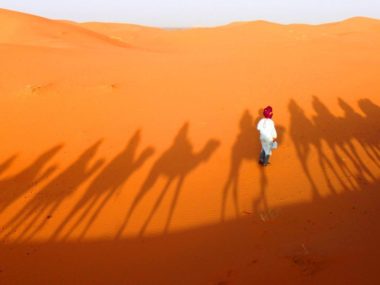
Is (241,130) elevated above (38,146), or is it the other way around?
(241,130)

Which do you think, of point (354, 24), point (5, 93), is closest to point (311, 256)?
point (5, 93)

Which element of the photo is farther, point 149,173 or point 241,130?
point 241,130

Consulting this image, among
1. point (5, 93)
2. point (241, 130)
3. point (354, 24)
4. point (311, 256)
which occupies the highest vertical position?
point (354, 24)

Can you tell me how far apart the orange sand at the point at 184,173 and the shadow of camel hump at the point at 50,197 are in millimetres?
34

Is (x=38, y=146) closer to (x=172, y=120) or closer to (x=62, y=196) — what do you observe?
(x=62, y=196)

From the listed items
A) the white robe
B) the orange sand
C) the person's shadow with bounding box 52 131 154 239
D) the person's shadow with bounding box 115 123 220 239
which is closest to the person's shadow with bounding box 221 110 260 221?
the orange sand

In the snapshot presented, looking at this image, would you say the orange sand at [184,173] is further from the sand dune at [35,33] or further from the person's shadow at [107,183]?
the sand dune at [35,33]

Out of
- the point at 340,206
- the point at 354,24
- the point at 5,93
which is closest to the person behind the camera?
the point at 340,206

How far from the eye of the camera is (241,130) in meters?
10.3

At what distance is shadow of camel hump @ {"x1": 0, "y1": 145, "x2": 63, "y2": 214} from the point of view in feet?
24.3

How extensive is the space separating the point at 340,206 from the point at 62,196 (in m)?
4.68

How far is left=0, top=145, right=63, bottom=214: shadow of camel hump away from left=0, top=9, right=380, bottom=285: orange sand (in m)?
0.04

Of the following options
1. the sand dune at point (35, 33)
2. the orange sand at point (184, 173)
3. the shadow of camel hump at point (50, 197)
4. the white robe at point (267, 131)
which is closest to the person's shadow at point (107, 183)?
the orange sand at point (184, 173)

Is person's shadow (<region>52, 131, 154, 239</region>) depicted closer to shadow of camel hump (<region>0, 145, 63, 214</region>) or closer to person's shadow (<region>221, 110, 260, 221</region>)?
shadow of camel hump (<region>0, 145, 63, 214</region>)
